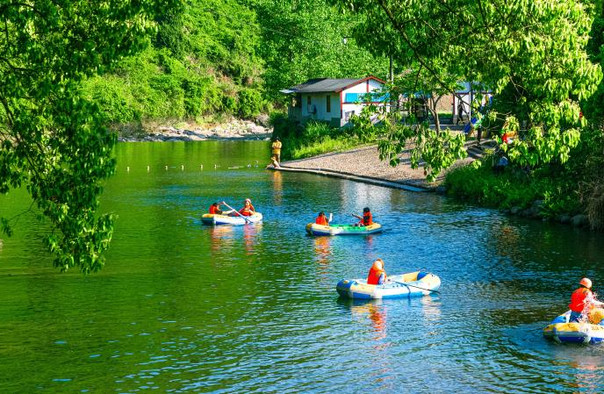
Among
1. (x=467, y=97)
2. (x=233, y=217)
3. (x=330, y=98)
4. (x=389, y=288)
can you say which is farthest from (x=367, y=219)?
(x=330, y=98)

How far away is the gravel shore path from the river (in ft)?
34.7

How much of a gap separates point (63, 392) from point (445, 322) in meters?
10.7

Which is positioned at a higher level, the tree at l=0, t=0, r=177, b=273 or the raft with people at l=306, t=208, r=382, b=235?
the tree at l=0, t=0, r=177, b=273

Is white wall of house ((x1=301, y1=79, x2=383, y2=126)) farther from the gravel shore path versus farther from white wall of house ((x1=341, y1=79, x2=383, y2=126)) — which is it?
the gravel shore path

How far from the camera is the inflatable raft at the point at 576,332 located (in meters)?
22.7

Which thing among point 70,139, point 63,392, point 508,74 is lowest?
point 63,392

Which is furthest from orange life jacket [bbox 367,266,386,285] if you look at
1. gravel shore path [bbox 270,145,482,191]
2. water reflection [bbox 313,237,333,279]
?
gravel shore path [bbox 270,145,482,191]

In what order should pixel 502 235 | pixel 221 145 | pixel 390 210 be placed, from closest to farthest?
pixel 502 235 < pixel 390 210 < pixel 221 145

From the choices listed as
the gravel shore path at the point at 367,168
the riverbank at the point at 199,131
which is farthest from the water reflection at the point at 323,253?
the riverbank at the point at 199,131

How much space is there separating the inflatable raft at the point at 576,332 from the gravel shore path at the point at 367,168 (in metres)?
28.7

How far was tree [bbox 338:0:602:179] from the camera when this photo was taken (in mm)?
17266

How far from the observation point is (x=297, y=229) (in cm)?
4175

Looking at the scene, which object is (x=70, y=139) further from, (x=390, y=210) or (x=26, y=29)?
(x=390, y=210)

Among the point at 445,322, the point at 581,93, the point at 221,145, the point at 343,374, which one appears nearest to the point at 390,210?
the point at 445,322
